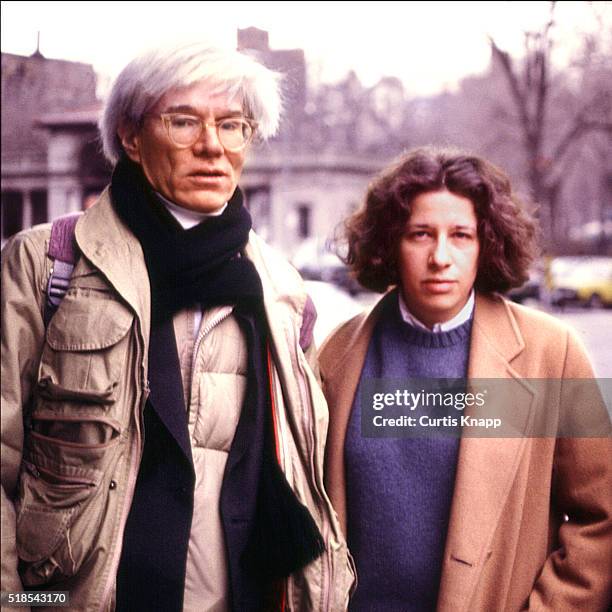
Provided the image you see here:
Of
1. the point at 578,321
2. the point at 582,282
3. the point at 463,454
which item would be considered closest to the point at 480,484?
the point at 463,454

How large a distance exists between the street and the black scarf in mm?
413

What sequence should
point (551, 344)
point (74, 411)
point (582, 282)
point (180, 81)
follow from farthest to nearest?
point (582, 282) < point (551, 344) < point (180, 81) < point (74, 411)

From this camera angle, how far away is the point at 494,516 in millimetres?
1828

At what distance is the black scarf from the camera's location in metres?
1.71

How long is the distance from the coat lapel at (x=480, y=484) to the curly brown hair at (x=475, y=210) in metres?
0.21

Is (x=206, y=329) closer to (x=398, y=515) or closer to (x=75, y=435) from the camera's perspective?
(x=75, y=435)

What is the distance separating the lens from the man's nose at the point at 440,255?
188 cm

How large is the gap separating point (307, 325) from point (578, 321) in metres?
1.36

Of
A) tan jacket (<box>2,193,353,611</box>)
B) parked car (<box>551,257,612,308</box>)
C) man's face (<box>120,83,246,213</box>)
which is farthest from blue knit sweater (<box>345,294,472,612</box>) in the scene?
parked car (<box>551,257,612,308</box>)

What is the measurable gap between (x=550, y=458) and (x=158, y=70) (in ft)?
4.04

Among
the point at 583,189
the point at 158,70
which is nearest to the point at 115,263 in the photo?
the point at 158,70

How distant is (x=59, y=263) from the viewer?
1.66 m

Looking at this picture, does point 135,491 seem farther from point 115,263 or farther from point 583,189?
point 583,189

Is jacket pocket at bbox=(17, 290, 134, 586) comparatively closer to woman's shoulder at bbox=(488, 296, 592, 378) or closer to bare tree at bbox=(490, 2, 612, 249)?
woman's shoulder at bbox=(488, 296, 592, 378)
